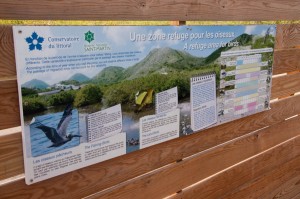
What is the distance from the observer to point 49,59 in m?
1.31

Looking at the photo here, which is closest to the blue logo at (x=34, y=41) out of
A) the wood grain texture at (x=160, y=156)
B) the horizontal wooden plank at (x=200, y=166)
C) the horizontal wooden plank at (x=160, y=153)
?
the horizontal wooden plank at (x=160, y=153)

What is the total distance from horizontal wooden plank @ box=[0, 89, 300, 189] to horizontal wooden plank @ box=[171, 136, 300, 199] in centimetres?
26

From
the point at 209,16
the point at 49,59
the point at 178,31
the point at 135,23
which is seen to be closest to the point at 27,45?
the point at 49,59

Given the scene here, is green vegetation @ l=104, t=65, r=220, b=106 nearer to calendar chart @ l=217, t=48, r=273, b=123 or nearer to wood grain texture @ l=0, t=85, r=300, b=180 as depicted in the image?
calendar chart @ l=217, t=48, r=273, b=123

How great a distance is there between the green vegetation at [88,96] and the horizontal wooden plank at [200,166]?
458 millimetres

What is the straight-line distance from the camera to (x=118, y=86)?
1.58 meters

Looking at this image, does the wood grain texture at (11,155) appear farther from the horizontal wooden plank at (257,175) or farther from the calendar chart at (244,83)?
the calendar chart at (244,83)

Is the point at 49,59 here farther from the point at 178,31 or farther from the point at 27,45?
the point at 178,31

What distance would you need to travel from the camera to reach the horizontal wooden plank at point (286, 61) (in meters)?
2.49

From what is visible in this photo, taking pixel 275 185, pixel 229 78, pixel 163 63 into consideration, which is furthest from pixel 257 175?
pixel 163 63

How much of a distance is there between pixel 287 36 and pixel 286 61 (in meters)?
0.19

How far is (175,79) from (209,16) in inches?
17.2

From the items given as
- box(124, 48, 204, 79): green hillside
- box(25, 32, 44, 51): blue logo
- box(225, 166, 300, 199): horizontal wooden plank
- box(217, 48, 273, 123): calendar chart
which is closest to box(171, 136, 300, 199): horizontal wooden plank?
box(225, 166, 300, 199): horizontal wooden plank

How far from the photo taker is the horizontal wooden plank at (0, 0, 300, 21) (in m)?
1.28
